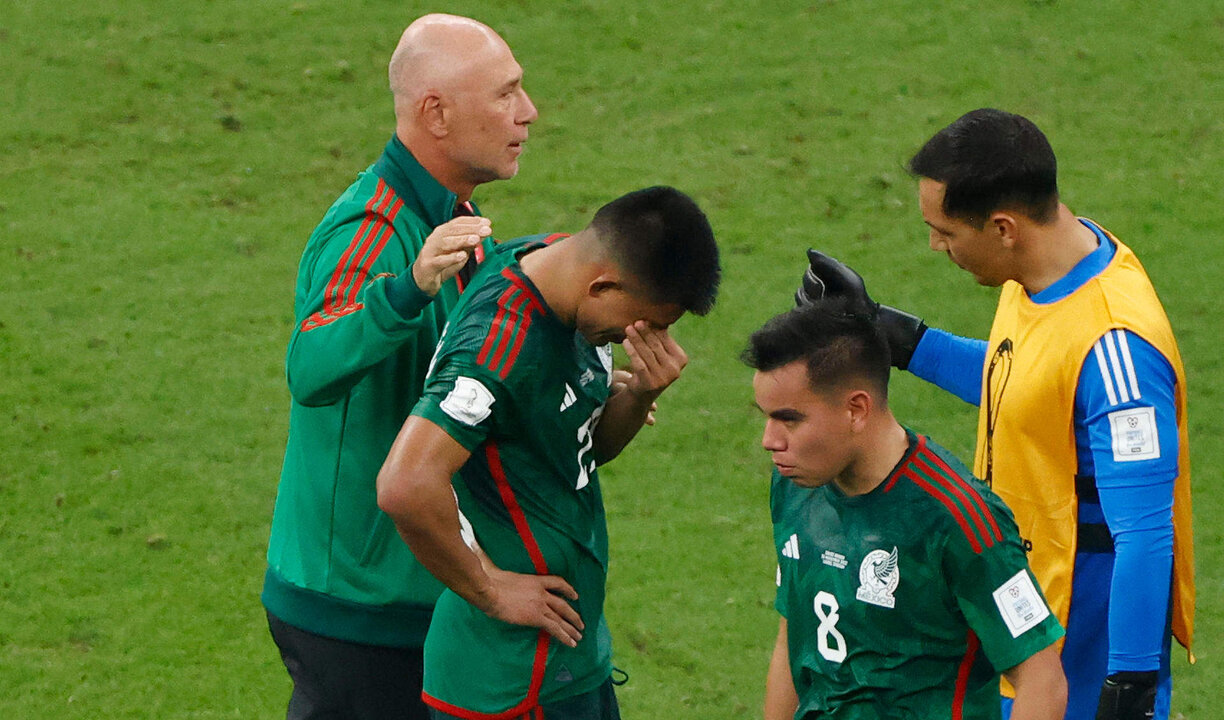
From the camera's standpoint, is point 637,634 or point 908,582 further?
point 637,634

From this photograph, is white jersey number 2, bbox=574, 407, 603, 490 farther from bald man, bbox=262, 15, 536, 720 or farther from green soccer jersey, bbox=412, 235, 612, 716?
bald man, bbox=262, 15, 536, 720

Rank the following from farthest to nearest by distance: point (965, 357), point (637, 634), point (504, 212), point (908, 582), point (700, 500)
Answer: point (504, 212) < point (700, 500) < point (637, 634) < point (965, 357) < point (908, 582)

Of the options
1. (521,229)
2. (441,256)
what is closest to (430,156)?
(441,256)

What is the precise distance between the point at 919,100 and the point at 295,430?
298 inches

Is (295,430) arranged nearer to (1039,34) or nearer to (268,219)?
(268,219)

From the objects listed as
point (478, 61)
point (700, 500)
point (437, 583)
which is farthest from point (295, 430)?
point (700, 500)

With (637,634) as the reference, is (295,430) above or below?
above

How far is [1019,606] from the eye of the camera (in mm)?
2990

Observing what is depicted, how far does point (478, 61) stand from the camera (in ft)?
12.9

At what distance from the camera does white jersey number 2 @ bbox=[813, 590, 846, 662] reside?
3.17m

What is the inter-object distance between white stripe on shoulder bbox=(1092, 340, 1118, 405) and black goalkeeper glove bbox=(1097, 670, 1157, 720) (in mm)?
598

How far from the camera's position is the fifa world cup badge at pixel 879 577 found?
10.1 feet

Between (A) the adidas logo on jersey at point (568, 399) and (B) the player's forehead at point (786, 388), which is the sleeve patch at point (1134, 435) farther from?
(A) the adidas logo on jersey at point (568, 399)

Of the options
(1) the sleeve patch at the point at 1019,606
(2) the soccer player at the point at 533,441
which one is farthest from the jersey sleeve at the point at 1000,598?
(2) the soccer player at the point at 533,441
